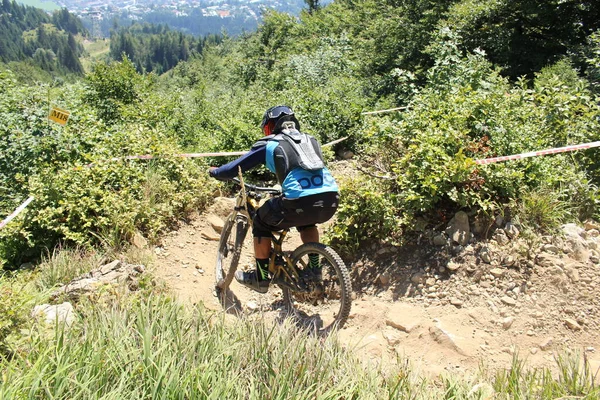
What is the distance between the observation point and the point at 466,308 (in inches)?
161

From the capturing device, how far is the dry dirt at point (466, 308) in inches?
144

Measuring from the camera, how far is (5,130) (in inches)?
227

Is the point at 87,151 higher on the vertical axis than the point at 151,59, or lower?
higher

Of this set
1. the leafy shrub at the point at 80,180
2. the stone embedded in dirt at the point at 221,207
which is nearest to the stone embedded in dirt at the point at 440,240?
the stone embedded in dirt at the point at 221,207

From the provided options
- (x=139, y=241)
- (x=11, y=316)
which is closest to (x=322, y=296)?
(x=139, y=241)

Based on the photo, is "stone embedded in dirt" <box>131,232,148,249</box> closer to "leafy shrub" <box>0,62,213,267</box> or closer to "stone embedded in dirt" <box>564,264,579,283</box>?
"leafy shrub" <box>0,62,213,267</box>

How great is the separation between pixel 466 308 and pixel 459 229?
0.80m

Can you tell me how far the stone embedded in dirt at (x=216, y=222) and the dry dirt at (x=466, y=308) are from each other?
46.5 inches

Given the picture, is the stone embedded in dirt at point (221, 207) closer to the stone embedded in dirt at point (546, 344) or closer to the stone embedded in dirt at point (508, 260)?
the stone embedded in dirt at point (508, 260)

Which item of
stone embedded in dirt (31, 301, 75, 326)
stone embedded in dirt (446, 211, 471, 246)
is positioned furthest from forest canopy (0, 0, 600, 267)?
stone embedded in dirt (31, 301, 75, 326)

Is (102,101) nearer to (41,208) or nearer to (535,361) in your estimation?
(41,208)

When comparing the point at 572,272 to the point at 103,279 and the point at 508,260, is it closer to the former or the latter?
the point at 508,260

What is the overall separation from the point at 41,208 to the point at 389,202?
3814 mm

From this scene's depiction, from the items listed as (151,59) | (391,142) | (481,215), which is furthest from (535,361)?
(151,59)
